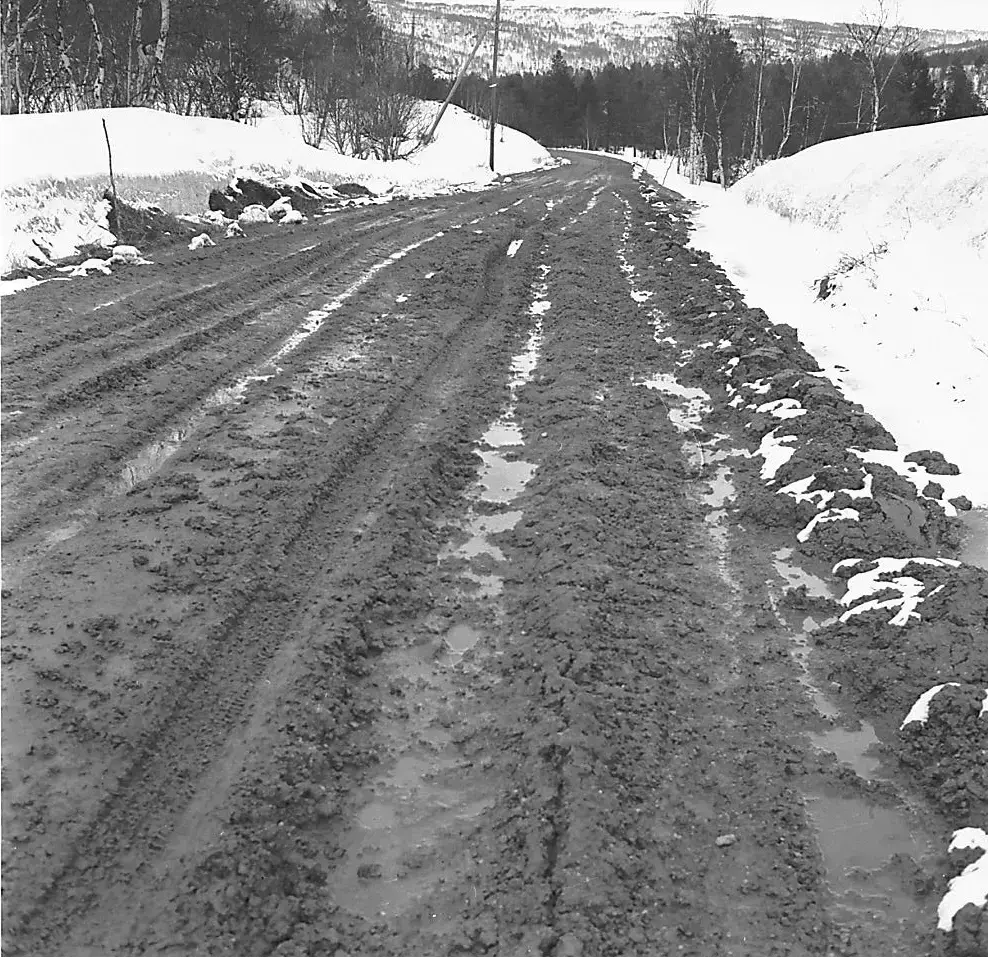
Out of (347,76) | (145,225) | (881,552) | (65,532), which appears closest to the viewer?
(65,532)

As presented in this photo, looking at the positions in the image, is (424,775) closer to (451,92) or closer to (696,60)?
(451,92)

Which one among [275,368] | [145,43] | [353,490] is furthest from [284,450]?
[145,43]

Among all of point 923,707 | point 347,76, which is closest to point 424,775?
point 923,707

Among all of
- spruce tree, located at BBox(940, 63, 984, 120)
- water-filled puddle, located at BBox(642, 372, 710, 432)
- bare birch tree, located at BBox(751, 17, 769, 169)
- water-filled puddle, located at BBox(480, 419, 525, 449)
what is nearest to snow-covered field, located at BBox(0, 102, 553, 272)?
water-filled puddle, located at BBox(480, 419, 525, 449)

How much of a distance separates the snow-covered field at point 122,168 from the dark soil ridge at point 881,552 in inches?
362

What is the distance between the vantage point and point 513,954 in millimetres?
2605

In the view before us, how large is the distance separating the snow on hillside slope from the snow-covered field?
10049 mm

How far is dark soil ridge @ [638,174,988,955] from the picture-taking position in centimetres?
354

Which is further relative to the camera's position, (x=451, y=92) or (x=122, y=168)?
(x=451, y=92)

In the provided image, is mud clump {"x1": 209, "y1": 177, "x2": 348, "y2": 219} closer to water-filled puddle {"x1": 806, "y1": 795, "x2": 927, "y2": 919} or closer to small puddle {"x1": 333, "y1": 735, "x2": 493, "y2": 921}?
small puddle {"x1": 333, "y1": 735, "x2": 493, "y2": 921}

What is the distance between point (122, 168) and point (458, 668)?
14.7m

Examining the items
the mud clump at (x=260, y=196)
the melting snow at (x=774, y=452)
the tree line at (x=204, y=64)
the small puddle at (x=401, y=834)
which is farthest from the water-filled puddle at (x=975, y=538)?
the tree line at (x=204, y=64)

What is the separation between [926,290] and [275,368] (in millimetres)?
8210

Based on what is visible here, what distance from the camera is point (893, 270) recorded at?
39.2ft
